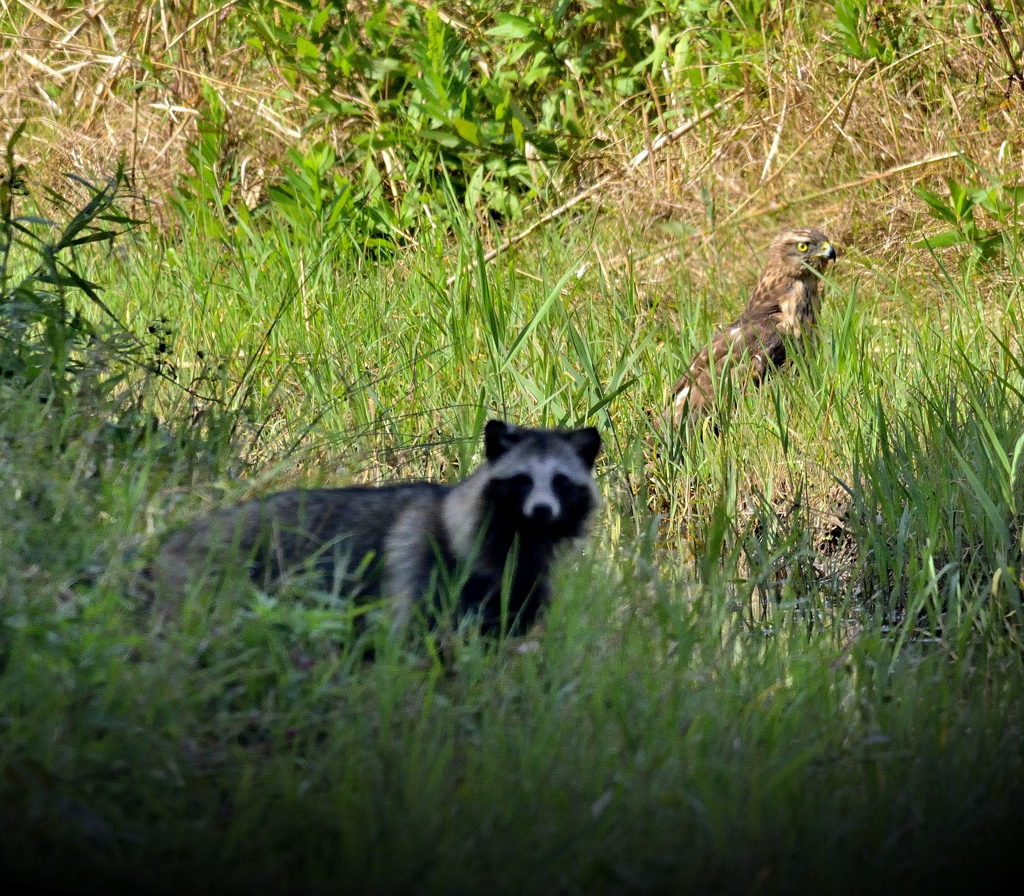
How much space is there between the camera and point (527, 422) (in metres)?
5.34

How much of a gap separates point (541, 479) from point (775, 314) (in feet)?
11.8

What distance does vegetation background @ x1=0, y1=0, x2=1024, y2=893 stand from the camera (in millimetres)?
2521

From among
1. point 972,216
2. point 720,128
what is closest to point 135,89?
point 720,128

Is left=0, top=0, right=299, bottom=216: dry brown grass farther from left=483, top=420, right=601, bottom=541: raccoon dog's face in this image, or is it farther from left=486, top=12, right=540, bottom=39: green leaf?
left=483, top=420, right=601, bottom=541: raccoon dog's face

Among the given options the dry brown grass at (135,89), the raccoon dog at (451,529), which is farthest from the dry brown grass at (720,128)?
the raccoon dog at (451,529)

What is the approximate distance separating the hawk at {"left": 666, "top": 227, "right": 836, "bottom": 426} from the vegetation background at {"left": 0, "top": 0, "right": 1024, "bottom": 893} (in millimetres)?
231

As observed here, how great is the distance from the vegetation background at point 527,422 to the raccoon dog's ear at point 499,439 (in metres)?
0.42

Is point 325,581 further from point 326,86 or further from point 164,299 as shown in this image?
point 326,86

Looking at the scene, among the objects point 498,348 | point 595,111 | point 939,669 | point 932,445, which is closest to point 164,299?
point 498,348

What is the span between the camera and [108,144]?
879 cm

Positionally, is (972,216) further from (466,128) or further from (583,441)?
(583,441)

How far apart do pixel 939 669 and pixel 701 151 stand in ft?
16.9

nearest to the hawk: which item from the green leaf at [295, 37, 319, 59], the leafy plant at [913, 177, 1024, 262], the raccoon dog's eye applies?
the leafy plant at [913, 177, 1024, 262]

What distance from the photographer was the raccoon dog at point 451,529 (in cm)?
347
